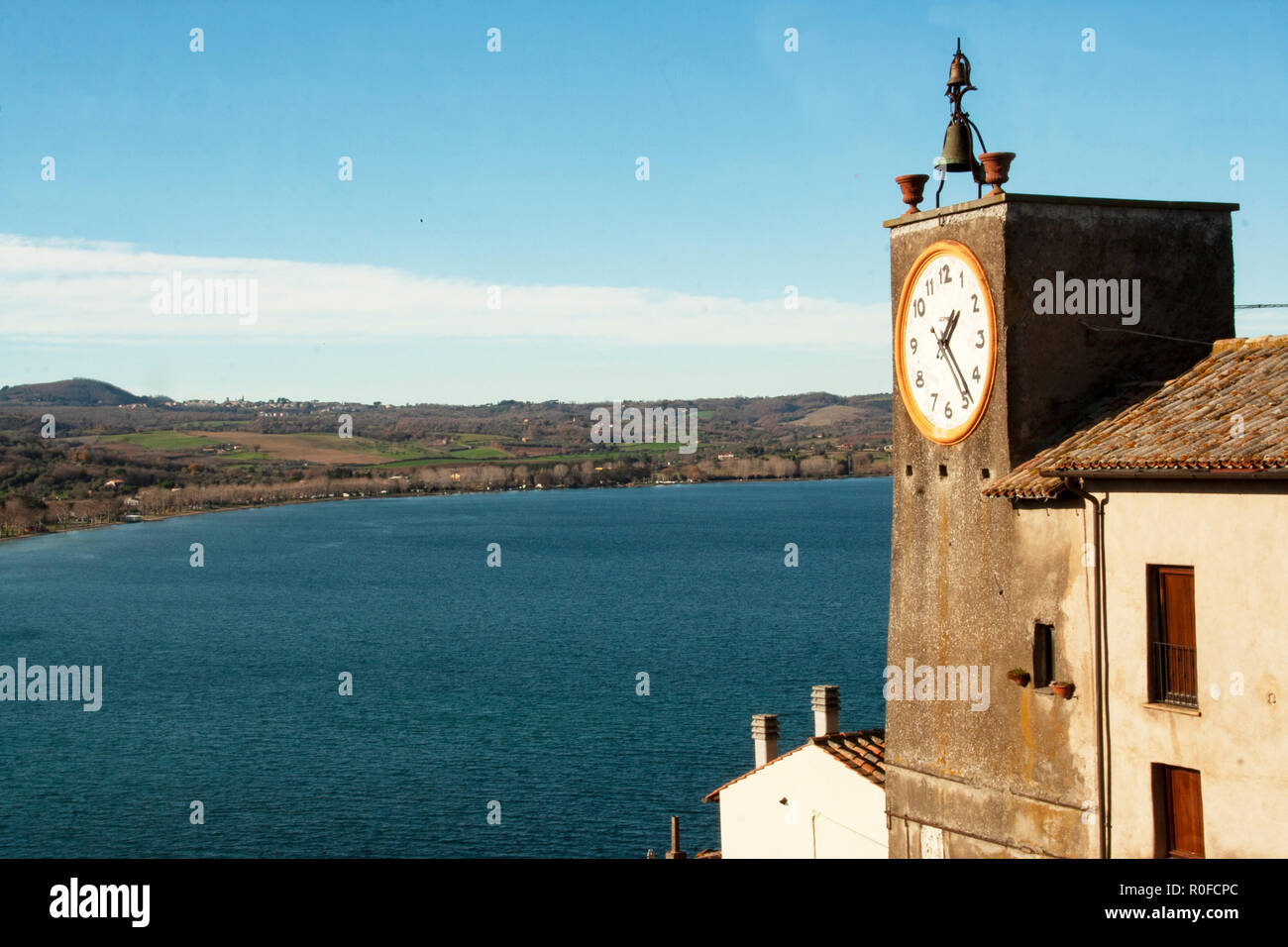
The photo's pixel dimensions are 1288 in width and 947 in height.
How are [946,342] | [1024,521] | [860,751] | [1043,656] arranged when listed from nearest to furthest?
[1043,656], [1024,521], [946,342], [860,751]

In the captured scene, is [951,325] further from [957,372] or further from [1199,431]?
[1199,431]

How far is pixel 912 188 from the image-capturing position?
1617 centimetres

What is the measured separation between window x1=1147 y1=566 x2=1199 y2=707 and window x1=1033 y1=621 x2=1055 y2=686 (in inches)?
55.6

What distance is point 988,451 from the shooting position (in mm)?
14734

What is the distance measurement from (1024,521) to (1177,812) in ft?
11.3

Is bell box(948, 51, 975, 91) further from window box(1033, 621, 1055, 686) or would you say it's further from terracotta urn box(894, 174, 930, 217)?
window box(1033, 621, 1055, 686)

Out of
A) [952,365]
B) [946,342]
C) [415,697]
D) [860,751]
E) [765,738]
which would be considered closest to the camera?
[952,365]

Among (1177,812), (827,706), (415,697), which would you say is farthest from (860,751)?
(415,697)

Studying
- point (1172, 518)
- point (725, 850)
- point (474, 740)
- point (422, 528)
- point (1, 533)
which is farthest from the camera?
point (422, 528)

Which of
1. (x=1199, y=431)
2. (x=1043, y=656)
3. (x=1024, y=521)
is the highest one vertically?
(x=1199, y=431)

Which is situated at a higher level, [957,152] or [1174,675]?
[957,152]
